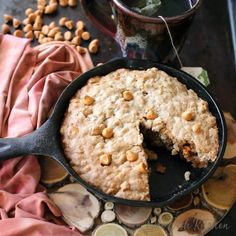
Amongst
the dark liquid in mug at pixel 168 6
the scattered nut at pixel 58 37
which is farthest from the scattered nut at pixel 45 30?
the dark liquid in mug at pixel 168 6

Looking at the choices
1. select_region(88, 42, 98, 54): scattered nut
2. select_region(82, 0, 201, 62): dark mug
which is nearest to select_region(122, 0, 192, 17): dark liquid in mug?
select_region(82, 0, 201, 62): dark mug

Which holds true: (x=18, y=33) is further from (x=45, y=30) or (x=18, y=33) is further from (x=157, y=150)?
(x=157, y=150)

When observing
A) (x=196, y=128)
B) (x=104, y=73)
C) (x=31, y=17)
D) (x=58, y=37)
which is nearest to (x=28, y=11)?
(x=31, y=17)

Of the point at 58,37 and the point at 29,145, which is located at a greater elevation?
the point at 58,37

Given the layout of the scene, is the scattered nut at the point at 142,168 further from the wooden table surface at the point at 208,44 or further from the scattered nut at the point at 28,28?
the scattered nut at the point at 28,28

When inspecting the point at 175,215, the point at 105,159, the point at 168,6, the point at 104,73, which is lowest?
the point at 175,215

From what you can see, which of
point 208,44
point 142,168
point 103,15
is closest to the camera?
point 142,168

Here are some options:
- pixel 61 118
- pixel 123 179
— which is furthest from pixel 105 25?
pixel 123 179
